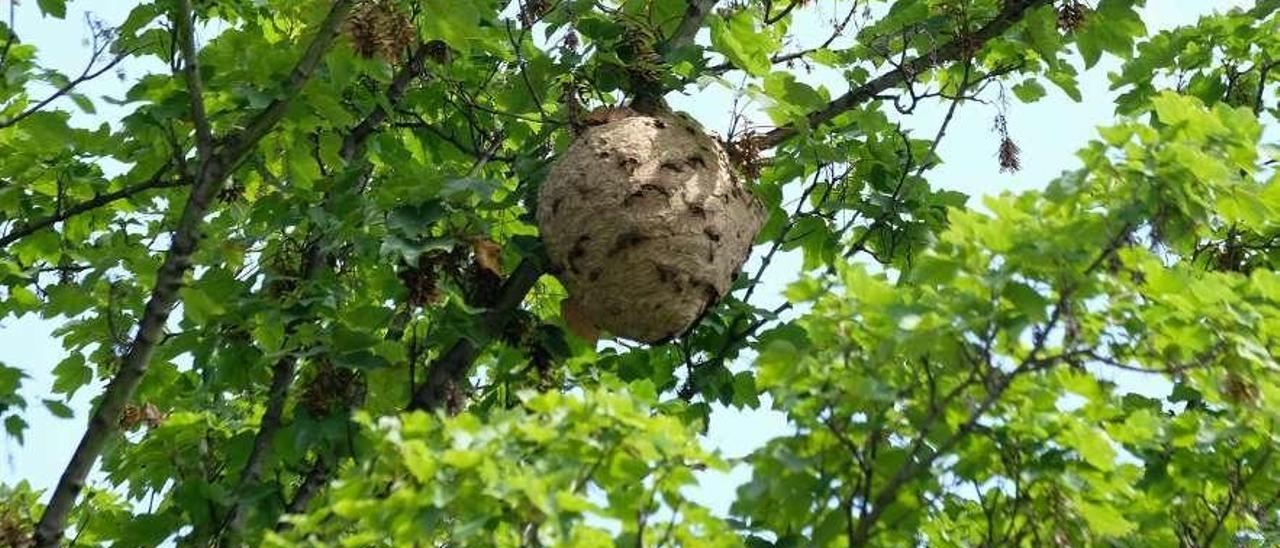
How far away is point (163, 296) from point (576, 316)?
4.25 feet

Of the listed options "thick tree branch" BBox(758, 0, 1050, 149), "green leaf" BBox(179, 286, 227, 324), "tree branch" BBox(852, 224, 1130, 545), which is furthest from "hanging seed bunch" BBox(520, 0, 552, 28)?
"tree branch" BBox(852, 224, 1130, 545)

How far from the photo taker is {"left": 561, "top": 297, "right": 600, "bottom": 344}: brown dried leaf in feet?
18.2

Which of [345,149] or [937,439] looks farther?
[345,149]

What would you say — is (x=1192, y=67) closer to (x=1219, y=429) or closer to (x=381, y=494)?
(x=1219, y=429)

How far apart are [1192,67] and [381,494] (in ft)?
14.1

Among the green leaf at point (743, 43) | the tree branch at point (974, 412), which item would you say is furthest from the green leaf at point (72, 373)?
the tree branch at point (974, 412)

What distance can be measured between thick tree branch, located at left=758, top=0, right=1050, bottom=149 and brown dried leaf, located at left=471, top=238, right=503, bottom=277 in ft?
4.00

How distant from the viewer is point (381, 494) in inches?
188

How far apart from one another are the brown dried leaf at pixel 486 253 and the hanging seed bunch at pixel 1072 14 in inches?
88.1

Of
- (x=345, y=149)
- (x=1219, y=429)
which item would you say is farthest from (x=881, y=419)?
(x=345, y=149)

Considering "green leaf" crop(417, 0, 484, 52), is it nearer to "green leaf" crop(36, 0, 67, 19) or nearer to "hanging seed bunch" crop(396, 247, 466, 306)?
"hanging seed bunch" crop(396, 247, 466, 306)

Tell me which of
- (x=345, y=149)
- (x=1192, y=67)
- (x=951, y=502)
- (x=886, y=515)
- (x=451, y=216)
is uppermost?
(x=1192, y=67)

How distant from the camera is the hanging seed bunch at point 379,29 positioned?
529 cm

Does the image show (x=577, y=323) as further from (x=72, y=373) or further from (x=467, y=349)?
(x=72, y=373)
